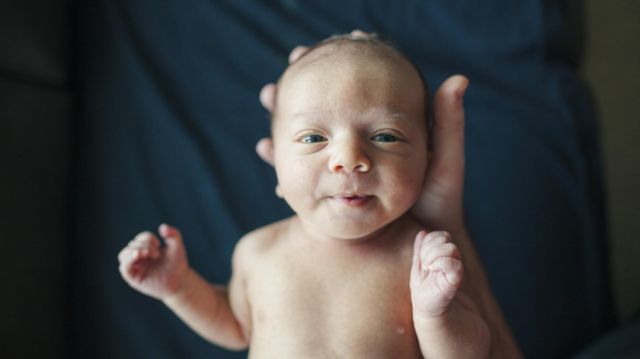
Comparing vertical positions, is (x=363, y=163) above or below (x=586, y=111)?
below

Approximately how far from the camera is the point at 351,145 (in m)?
0.85

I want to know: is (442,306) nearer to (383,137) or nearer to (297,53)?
(383,137)

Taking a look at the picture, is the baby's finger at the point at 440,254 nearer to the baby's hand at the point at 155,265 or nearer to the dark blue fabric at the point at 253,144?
the baby's hand at the point at 155,265

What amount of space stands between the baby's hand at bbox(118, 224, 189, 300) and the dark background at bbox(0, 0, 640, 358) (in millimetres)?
376

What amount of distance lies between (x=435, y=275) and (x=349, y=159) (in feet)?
0.65

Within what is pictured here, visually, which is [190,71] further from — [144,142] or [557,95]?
[557,95]

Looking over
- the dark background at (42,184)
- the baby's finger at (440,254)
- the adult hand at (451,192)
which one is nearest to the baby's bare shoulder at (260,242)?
the adult hand at (451,192)

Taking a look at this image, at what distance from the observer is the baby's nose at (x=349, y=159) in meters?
0.83

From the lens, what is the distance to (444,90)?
3.19ft

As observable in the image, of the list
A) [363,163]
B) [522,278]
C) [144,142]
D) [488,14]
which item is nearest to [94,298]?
[144,142]

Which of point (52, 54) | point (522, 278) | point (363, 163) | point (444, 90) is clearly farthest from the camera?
point (52, 54)

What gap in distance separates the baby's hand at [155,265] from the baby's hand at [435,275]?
418mm

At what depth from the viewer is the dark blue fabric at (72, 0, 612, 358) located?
1367mm

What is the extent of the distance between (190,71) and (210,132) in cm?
18
